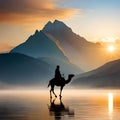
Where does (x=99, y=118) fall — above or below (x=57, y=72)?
below

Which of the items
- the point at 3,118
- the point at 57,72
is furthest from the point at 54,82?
the point at 3,118

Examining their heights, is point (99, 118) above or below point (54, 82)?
below

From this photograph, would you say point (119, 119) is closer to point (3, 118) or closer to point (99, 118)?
point (99, 118)

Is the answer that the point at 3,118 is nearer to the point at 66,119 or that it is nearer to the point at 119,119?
the point at 66,119

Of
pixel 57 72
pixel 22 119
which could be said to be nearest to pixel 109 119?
pixel 22 119

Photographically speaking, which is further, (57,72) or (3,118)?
(57,72)

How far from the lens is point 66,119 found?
1001 inches

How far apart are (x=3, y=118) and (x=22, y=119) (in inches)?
46.8

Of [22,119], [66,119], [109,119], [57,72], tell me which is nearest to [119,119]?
[109,119]

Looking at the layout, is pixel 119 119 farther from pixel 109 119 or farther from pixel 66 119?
pixel 66 119

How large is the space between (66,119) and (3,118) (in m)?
3.51

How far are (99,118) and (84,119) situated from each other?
98 centimetres

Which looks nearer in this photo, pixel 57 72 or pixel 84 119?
pixel 84 119

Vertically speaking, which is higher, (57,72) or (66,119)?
(57,72)
